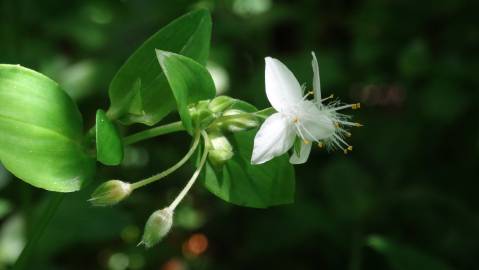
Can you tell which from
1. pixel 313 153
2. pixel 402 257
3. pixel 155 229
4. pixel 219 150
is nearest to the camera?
pixel 155 229

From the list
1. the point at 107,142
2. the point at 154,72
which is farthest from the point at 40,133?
the point at 154,72

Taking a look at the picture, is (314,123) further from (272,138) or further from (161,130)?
(161,130)

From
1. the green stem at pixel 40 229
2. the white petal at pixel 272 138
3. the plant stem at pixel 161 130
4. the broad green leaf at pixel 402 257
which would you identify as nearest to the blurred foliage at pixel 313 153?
the broad green leaf at pixel 402 257

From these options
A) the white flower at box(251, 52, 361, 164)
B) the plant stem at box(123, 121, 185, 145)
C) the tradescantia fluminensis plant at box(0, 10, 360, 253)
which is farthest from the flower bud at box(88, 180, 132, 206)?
the white flower at box(251, 52, 361, 164)

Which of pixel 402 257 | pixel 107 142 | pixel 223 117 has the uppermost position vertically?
pixel 223 117

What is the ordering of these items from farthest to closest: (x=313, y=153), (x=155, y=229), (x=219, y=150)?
(x=313, y=153) → (x=219, y=150) → (x=155, y=229)

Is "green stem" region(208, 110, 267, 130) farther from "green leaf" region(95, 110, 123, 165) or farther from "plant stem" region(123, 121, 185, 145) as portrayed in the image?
"green leaf" region(95, 110, 123, 165)
